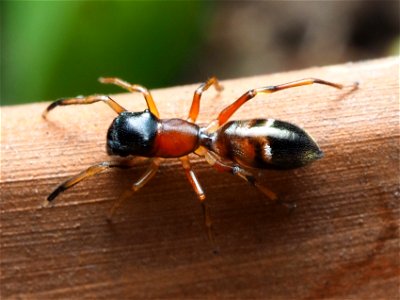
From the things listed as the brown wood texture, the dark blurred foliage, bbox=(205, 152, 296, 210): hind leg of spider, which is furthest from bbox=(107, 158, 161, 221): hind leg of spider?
the dark blurred foliage

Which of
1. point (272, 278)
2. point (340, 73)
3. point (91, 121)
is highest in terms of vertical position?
point (340, 73)

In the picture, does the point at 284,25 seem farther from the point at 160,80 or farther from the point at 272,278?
the point at 272,278

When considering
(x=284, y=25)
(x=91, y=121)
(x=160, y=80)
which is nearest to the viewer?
(x=91, y=121)

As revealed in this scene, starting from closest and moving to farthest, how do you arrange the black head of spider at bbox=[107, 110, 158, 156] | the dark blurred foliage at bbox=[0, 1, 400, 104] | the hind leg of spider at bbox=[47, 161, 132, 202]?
the hind leg of spider at bbox=[47, 161, 132, 202], the black head of spider at bbox=[107, 110, 158, 156], the dark blurred foliage at bbox=[0, 1, 400, 104]

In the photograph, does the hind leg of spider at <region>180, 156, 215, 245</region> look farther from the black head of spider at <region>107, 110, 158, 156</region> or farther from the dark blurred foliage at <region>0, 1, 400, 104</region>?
the dark blurred foliage at <region>0, 1, 400, 104</region>

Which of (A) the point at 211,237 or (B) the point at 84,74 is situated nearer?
(A) the point at 211,237

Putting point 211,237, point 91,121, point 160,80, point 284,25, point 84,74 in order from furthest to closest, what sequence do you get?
point 284,25 < point 160,80 < point 84,74 < point 91,121 < point 211,237

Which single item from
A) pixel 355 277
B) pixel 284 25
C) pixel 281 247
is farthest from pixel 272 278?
pixel 284 25
